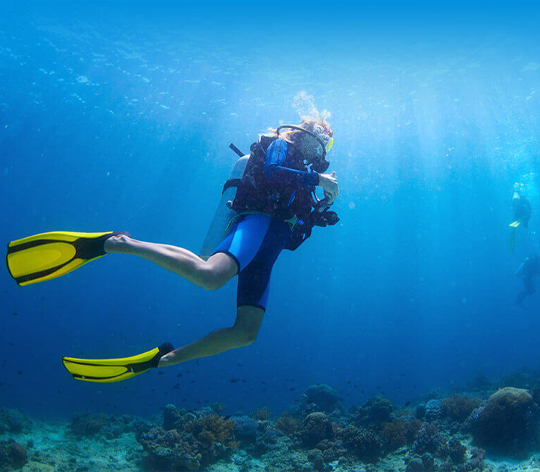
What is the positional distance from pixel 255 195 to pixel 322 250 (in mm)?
81850

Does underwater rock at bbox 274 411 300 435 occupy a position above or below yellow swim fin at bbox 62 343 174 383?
below

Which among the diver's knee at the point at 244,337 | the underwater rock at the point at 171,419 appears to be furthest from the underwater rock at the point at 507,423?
the underwater rock at the point at 171,419

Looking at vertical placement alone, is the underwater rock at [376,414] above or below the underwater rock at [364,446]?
above

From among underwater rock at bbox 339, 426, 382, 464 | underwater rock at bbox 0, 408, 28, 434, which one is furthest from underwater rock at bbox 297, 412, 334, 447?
underwater rock at bbox 0, 408, 28, 434

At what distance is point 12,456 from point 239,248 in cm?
906

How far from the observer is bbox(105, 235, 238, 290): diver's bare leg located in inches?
114

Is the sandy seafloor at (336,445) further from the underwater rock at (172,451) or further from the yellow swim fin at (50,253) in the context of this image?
the yellow swim fin at (50,253)

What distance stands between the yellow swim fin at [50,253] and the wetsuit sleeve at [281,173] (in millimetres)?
1859

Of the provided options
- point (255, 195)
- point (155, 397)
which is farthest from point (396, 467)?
point (155, 397)

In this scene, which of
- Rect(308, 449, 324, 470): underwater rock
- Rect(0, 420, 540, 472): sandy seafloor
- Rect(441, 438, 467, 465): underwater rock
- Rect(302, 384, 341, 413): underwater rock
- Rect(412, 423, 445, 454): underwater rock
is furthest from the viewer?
Rect(302, 384, 341, 413): underwater rock

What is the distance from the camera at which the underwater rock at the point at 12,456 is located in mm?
7562

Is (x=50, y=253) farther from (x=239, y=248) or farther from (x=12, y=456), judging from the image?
(x=12, y=456)

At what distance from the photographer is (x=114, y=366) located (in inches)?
142

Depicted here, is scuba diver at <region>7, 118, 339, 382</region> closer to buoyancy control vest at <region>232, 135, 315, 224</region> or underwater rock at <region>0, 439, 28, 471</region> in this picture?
buoyancy control vest at <region>232, 135, 315, 224</region>
